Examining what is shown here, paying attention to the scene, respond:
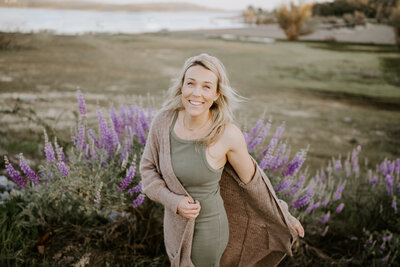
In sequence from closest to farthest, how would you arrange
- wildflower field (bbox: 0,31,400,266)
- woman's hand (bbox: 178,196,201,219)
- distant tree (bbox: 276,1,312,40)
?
woman's hand (bbox: 178,196,201,219) < wildflower field (bbox: 0,31,400,266) < distant tree (bbox: 276,1,312,40)

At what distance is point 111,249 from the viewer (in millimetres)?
2182

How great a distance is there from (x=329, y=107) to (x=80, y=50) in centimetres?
447

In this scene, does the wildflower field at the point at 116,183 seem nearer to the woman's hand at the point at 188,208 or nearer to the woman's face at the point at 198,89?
the woman's hand at the point at 188,208

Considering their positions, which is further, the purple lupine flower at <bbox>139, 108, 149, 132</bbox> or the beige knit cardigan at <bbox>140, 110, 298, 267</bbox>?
the purple lupine flower at <bbox>139, 108, 149, 132</bbox>

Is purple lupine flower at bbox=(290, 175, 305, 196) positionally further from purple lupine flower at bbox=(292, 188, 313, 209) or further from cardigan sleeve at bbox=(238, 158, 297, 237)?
cardigan sleeve at bbox=(238, 158, 297, 237)

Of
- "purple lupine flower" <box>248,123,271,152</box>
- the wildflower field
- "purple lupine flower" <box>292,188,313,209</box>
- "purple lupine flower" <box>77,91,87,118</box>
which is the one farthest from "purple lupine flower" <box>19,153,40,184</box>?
"purple lupine flower" <box>292,188,313,209</box>

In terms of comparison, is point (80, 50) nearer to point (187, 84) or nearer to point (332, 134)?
point (187, 84)

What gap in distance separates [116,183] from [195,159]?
0.84 m

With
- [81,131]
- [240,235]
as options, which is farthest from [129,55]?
[240,235]

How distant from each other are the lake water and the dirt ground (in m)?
0.14

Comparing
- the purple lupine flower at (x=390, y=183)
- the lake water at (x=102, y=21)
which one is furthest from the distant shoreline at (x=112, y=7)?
the purple lupine flower at (x=390, y=183)

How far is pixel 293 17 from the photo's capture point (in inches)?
305

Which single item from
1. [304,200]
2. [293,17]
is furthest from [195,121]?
[293,17]

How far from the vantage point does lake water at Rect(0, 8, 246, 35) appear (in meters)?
3.99
